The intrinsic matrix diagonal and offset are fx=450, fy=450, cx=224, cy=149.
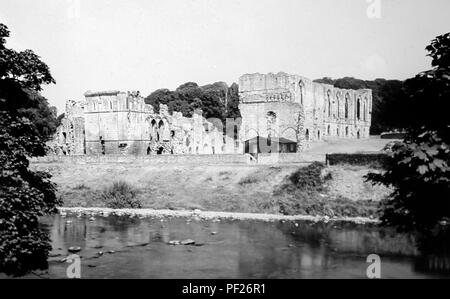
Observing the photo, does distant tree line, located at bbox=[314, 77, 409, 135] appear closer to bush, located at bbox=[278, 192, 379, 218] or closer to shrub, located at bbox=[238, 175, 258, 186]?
shrub, located at bbox=[238, 175, 258, 186]

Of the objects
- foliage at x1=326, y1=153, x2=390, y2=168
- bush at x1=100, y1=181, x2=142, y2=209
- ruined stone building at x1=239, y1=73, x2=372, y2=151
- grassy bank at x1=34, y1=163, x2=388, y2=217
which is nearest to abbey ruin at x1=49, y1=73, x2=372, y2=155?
ruined stone building at x1=239, y1=73, x2=372, y2=151

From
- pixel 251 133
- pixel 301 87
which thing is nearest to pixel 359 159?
pixel 251 133

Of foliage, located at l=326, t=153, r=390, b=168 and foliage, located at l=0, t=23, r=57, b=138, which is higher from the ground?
foliage, located at l=0, t=23, r=57, b=138

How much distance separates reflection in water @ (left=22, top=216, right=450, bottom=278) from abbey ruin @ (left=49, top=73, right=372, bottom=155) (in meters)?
22.1

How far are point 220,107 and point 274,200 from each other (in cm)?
5225

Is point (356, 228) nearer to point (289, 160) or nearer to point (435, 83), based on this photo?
point (289, 160)

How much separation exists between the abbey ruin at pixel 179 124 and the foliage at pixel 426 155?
34.3 m

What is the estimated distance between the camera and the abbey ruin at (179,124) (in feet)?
159

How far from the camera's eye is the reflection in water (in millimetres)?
15008

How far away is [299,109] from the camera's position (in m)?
49.2

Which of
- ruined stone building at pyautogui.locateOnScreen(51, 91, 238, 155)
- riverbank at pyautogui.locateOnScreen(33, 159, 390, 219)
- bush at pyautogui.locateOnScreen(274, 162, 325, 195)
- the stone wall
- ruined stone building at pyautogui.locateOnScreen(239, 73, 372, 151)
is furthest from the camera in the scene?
ruined stone building at pyautogui.locateOnScreen(239, 73, 372, 151)

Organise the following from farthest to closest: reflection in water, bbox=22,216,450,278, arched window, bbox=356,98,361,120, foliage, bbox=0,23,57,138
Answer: arched window, bbox=356,98,361,120 < reflection in water, bbox=22,216,450,278 < foliage, bbox=0,23,57,138

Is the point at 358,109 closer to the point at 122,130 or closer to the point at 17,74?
the point at 122,130
